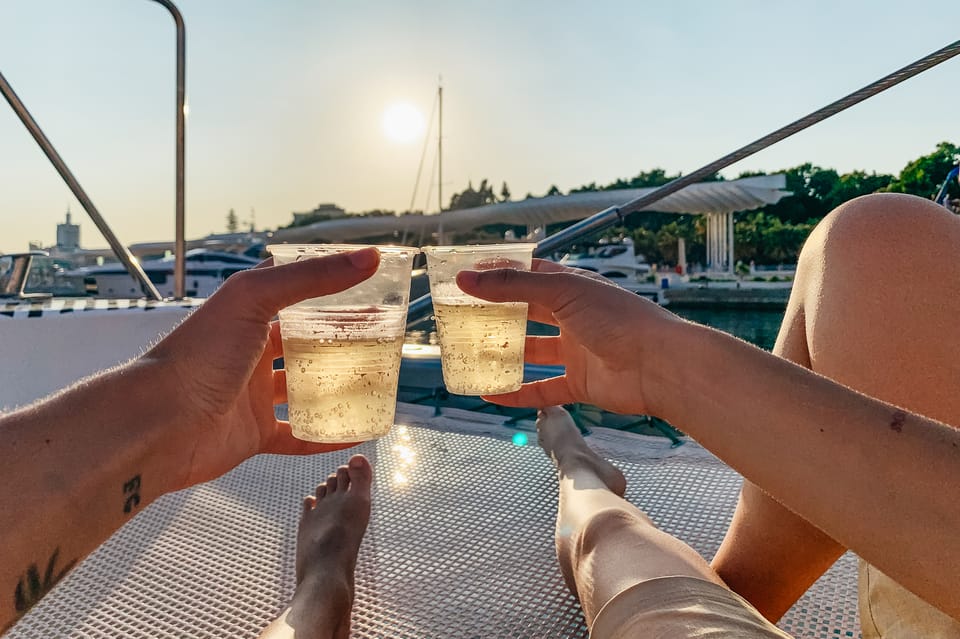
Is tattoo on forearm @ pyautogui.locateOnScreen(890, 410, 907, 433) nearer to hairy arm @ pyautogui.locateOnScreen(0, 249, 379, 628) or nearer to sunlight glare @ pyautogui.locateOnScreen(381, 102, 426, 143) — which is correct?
hairy arm @ pyautogui.locateOnScreen(0, 249, 379, 628)

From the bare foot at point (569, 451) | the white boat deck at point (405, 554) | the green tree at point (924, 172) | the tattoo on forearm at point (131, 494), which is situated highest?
the green tree at point (924, 172)

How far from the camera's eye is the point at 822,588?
149cm

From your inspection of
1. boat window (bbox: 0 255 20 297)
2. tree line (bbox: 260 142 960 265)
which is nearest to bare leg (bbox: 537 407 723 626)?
boat window (bbox: 0 255 20 297)

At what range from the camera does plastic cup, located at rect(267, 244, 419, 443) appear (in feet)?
3.14

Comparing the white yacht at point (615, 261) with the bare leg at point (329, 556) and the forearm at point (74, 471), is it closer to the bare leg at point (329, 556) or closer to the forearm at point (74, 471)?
the bare leg at point (329, 556)

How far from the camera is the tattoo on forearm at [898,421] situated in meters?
0.69

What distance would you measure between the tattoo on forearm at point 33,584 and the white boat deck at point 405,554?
68 cm

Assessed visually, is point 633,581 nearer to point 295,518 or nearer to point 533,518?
point 533,518

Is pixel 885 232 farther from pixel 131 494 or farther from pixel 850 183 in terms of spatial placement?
pixel 850 183

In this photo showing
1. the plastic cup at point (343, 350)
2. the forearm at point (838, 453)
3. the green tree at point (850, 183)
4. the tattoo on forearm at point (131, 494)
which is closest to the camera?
the forearm at point (838, 453)

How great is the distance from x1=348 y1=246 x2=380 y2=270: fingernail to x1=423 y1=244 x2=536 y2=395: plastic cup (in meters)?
0.18

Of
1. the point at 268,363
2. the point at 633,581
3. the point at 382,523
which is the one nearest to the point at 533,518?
the point at 382,523

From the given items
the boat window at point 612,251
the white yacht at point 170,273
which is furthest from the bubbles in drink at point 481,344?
the boat window at point 612,251

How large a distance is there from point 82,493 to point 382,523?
1.16 metres
